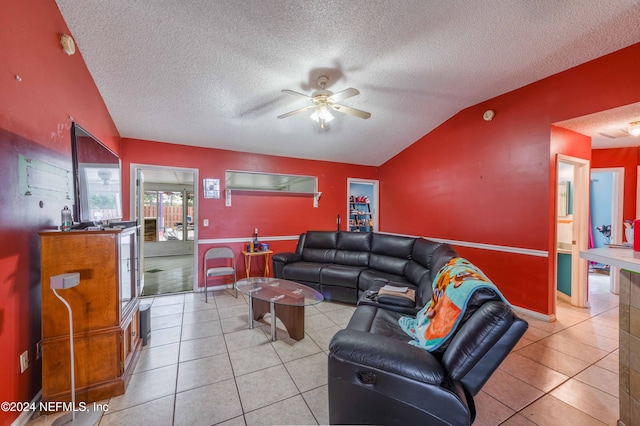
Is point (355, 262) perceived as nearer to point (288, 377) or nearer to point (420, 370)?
point (288, 377)

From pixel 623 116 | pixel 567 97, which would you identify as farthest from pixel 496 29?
pixel 623 116

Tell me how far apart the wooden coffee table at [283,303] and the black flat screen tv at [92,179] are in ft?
5.05

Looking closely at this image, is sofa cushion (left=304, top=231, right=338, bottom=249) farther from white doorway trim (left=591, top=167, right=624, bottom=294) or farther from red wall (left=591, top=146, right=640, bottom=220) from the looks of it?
red wall (left=591, top=146, right=640, bottom=220)

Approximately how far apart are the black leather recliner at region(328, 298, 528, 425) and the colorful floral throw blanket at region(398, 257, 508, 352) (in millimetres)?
43

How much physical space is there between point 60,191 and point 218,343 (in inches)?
76.2

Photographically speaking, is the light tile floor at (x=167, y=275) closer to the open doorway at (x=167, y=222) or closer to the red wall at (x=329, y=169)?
the open doorway at (x=167, y=222)

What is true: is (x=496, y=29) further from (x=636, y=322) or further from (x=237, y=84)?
(x=237, y=84)

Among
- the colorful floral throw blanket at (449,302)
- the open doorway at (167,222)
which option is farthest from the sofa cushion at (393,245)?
the open doorway at (167,222)

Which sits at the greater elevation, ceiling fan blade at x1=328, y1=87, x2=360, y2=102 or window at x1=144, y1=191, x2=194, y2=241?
ceiling fan blade at x1=328, y1=87, x2=360, y2=102

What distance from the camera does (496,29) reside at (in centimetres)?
227

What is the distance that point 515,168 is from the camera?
3318mm

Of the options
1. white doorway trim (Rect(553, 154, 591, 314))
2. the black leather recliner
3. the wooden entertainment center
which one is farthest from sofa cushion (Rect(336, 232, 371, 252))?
the wooden entertainment center

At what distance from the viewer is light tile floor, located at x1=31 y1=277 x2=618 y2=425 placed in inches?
65.8

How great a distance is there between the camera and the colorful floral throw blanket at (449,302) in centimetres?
134
